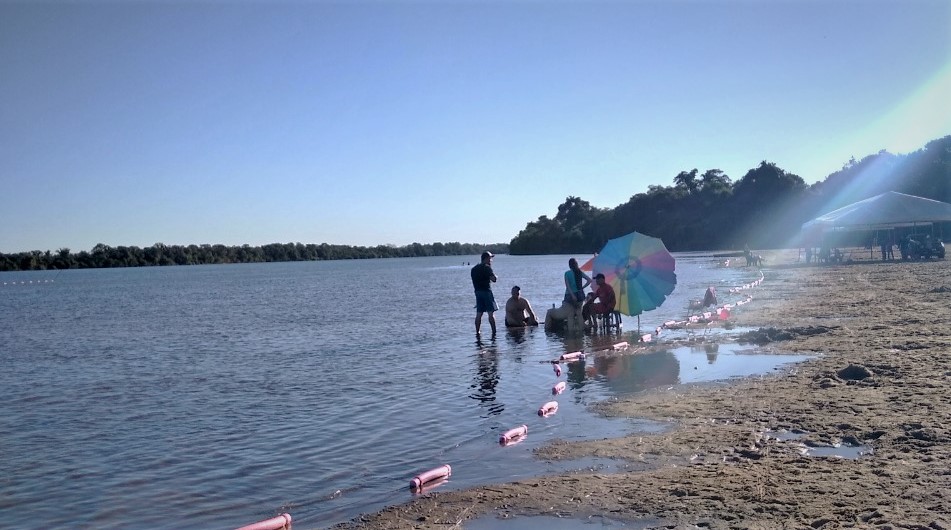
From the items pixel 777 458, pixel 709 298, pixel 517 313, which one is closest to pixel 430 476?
pixel 777 458

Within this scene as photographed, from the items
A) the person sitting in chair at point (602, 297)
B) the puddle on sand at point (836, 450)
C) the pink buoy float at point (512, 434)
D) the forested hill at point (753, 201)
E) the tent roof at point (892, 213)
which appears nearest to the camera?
the puddle on sand at point (836, 450)

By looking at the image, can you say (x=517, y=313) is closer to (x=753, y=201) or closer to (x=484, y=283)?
(x=484, y=283)

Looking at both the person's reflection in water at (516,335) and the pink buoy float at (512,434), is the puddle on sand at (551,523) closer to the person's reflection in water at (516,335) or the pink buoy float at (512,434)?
the pink buoy float at (512,434)

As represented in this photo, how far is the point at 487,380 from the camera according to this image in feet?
44.5

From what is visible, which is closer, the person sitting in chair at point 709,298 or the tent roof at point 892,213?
the person sitting in chair at point 709,298

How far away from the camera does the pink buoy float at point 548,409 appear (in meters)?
10.3

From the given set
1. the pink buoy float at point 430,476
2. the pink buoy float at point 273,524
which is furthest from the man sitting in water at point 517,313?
the pink buoy float at point 273,524

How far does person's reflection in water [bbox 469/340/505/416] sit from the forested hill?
63113mm

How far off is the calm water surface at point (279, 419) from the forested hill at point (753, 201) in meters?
59.5

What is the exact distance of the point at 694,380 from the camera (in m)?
11.8

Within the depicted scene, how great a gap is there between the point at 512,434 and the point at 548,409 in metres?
1.48

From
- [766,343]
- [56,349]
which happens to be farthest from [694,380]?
[56,349]

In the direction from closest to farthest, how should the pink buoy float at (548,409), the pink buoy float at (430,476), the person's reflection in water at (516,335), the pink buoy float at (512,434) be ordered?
the pink buoy float at (430,476) < the pink buoy float at (512,434) < the pink buoy float at (548,409) < the person's reflection in water at (516,335)

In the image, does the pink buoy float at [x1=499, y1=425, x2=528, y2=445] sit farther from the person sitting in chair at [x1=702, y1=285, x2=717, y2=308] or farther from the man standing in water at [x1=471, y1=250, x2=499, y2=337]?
the person sitting in chair at [x1=702, y1=285, x2=717, y2=308]
